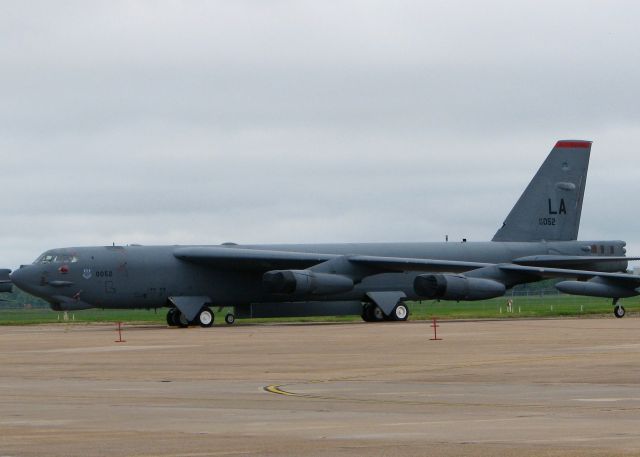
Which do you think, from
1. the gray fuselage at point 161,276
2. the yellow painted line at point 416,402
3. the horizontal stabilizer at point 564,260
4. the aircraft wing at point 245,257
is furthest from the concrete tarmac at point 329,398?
the horizontal stabilizer at point 564,260

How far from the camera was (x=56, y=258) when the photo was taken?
46.2 meters

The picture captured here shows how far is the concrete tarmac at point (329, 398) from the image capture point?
11.9 meters

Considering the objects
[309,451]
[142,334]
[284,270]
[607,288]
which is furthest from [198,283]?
[309,451]

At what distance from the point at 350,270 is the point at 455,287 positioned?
13.2ft

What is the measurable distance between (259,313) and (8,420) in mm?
36021

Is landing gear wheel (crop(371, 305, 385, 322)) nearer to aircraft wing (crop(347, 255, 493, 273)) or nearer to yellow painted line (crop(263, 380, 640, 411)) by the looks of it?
aircraft wing (crop(347, 255, 493, 273))

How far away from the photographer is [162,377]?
71.4 ft

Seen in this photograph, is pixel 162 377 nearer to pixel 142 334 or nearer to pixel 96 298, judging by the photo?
pixel 142 334

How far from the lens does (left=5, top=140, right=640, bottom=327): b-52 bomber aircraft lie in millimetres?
46469

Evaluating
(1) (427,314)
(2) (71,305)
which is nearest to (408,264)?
(2) (71,305)

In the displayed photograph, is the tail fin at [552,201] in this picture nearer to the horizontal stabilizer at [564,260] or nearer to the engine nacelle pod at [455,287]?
the horizontal stabilizer at [564,260]

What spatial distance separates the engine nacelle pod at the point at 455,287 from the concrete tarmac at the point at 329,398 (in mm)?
16442

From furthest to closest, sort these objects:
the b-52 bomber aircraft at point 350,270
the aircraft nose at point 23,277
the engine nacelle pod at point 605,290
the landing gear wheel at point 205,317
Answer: the engine nacelle pod at point 605,290 < the landing gear wheel at point 205,317 < the b-52 bomber aircraft at point 350,270 < the aircraft nose at point 23,277

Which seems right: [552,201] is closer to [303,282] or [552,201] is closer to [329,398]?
[303,282]
